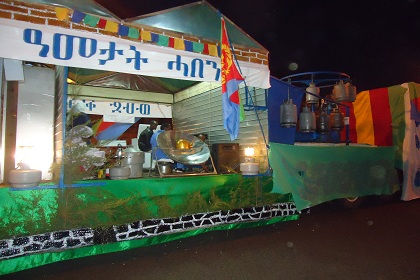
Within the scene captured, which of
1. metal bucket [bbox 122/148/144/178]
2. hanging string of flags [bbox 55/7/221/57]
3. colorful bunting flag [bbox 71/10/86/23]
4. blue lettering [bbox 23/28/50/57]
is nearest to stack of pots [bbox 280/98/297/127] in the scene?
hanging string of flags [bbox 55/7/221/57]

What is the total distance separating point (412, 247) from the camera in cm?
426

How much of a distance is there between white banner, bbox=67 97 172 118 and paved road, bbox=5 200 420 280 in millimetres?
4998

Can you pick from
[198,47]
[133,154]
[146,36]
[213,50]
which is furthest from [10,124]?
[213,50]

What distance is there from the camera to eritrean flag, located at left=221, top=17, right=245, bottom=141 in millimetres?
4738

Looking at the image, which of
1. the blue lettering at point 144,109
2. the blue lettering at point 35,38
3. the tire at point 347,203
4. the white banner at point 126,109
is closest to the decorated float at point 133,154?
the blue lettering at point 35,38

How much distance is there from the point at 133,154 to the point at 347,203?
19.0ft

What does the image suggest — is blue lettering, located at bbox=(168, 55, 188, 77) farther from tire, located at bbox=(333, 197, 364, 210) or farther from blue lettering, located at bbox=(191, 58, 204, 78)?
tire, located at bbox=(333, 197, 364, 210)

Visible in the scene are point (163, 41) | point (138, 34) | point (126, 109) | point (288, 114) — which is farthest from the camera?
point (126, 109)

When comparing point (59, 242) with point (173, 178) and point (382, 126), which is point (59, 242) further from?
point (382, 126)

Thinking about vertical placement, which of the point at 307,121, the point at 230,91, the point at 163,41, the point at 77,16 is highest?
the point at 77,16

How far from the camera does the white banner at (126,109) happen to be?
7.97 meters

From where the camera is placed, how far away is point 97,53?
410cm

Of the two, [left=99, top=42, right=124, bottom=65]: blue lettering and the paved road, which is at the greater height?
[left=99, top=42, right=124, bottom=65]: blue lettering

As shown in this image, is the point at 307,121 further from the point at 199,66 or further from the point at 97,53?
the point at 97,53
